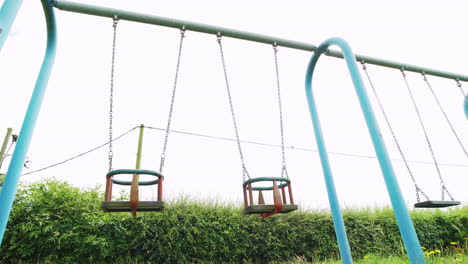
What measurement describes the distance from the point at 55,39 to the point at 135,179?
1.68 metres

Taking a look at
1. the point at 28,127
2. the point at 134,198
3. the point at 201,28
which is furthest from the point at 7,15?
the point at 201,28

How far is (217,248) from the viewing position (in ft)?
18.2

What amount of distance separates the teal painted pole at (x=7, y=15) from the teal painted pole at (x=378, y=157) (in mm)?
2534

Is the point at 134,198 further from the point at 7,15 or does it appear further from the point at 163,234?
the point at 163,234

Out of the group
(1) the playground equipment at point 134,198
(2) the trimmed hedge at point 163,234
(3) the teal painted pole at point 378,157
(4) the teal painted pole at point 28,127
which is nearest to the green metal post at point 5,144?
(2) the trimmed hedge at point 163,234

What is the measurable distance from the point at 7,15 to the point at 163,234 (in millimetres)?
4681

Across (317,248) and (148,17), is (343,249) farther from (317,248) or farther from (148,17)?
(317,248)

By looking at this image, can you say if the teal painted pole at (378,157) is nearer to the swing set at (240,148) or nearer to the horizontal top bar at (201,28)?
the swing set at (240,148)

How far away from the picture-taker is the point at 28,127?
2180 millimetres

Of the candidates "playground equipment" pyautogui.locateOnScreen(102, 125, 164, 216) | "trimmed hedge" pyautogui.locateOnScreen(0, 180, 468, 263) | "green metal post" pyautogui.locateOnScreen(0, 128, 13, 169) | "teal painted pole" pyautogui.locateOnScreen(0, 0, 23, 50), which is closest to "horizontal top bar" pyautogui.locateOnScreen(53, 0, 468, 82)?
"teal painted pole" pyautogui.locateOnScreen(0, 0, 23, 50)

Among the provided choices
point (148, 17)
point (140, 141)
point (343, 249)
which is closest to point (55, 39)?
point (148, 17)

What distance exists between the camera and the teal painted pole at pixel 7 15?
1481 millimetres

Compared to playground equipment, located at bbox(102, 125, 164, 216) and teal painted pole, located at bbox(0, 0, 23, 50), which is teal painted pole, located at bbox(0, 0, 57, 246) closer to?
playground equipment, located at bbox(102, 125, 164, 216)

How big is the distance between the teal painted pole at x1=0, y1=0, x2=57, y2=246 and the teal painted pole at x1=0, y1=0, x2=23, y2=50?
92 cm
